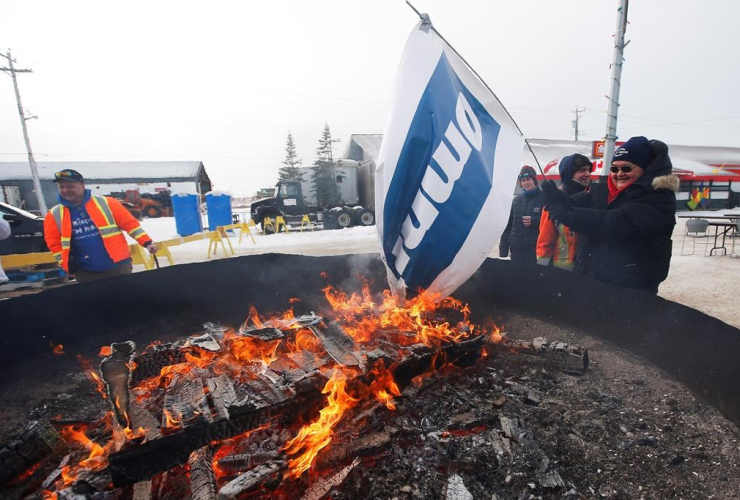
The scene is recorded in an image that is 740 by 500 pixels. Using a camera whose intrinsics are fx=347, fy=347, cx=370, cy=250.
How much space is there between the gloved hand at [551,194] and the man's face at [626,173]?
38 centimetres

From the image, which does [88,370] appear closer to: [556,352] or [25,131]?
[556,352]

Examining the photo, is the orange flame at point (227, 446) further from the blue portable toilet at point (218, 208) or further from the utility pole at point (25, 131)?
the utility pole at point (25, 131)

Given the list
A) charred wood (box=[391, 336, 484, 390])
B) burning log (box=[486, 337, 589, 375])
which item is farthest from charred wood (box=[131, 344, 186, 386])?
burning log (box=[486, 337, 589, 375])

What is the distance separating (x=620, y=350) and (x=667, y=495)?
1408 mm

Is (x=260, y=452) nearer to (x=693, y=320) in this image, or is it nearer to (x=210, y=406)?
(x=210, y=406)

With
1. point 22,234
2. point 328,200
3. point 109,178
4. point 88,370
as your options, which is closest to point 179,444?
point 88,370

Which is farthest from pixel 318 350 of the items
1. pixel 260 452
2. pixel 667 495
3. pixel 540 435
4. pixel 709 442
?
pixel 709 442

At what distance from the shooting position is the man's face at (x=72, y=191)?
359cm

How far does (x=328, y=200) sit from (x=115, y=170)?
27.4 meters

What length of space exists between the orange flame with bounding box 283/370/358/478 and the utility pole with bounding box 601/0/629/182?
6.91 meters

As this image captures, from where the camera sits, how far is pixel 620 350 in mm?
2789

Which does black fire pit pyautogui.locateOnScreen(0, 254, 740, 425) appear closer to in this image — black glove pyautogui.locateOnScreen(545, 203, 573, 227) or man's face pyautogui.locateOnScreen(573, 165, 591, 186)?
black glove pyautogui.locateOnScreen(545, 203, 573, 227)

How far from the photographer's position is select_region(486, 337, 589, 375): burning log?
2668mm

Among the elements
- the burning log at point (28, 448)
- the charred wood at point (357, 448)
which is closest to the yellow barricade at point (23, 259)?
the burning log at point (28, 448)
